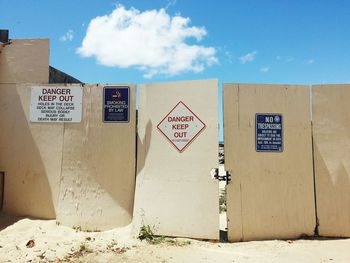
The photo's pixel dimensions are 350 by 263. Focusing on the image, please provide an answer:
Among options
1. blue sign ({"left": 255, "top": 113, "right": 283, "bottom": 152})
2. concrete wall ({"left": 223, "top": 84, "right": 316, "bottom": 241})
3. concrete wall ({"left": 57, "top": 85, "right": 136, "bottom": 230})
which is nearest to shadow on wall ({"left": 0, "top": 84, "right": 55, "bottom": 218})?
concrete wall ({"left": 57, "top": 85, "right": 136, "bottom": 230})

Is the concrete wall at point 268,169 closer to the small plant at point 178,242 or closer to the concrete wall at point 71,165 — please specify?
the small plant at point 178,242

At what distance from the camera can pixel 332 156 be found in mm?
6273

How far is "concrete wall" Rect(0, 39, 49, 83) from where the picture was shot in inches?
277

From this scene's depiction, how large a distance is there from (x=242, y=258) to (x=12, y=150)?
4.75 meters

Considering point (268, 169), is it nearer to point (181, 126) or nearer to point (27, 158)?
point (181, 126)

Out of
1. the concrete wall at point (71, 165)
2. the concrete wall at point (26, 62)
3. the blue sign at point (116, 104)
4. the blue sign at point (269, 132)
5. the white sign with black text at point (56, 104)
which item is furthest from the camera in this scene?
the concrete wall at point (26, 62)

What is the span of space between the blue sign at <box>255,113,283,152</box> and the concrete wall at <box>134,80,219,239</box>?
2.52 feet

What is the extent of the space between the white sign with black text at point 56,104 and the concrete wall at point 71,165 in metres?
0.11

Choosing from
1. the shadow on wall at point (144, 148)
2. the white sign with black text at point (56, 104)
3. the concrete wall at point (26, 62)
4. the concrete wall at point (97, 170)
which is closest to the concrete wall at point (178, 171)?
the shadow on wall at point (144, 148)

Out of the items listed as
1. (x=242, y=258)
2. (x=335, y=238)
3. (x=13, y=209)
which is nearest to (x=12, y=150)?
(x=13, y=209)

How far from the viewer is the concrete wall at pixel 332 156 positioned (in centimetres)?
618

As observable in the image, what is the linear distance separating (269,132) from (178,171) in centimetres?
177

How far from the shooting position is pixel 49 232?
20.6 feet

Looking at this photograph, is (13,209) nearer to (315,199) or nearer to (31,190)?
(31,190)
